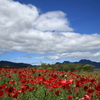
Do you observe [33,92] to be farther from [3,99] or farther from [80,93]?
[80,93]

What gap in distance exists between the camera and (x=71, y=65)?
73312 mm

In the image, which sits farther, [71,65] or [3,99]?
[71,65]

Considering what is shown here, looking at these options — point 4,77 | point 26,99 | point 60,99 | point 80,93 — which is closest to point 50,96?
point 60,99

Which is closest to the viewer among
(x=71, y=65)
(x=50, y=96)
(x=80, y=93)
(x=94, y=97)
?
(x=94, y=97)

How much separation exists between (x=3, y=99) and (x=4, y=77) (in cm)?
400

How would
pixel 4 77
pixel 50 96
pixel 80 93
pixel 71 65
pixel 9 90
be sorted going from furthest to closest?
pixel 71 65
pixel 4 77
pixel 80 93
pixel 50 96
pixel 9 90

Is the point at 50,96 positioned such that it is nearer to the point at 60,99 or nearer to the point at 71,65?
the point at 60,99

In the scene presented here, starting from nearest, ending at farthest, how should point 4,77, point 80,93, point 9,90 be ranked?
point 9,90 < point 80,93 < point 4,77

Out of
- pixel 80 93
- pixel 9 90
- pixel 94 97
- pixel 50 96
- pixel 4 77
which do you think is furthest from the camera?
pixel 4 77

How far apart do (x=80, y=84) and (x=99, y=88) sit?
3.06ft

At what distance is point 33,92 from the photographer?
5398 mm

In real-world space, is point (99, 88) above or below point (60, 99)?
above

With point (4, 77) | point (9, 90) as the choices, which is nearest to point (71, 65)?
point (4, 77)

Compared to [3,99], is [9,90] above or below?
above
